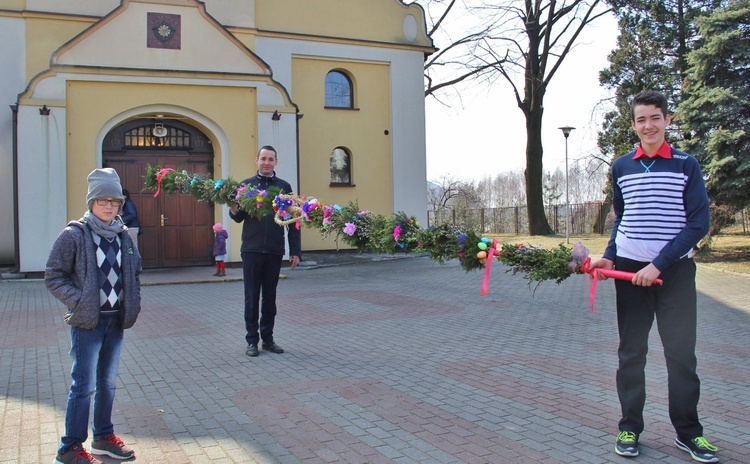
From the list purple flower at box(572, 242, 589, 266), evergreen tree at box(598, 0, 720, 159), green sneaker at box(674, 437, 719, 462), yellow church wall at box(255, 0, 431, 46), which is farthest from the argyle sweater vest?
evergreen tree at box(598, 0, 720, 159)

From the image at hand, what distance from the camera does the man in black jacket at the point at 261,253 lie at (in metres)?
6.98

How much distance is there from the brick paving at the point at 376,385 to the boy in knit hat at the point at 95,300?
14.4 inches

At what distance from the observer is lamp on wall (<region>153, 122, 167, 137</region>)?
17031 mm

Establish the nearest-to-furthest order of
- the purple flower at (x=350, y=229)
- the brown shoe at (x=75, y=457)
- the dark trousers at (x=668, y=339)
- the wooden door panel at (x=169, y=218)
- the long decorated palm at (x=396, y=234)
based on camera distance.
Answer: the brown shoe at (x=75, y=457), the dark trousers at (x=668, y=339), the long decorated palm at (x=396, y=234), the purple flower at (x=350, y=229), the wooden door panel at (x=169, y=218)

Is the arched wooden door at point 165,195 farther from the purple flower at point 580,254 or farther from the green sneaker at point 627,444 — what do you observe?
the green sneaker at point 627,444

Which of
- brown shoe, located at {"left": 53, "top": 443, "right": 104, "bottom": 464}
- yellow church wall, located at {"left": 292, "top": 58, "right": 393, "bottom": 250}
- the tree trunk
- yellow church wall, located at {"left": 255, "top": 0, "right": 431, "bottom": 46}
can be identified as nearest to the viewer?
brown shoe, located at {"left": 53, "top": 443, "right": 104, "bottom": 464}

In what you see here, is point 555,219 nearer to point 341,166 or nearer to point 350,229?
point 341,166

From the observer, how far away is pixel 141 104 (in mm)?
16250

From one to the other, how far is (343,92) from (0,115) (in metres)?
10.1

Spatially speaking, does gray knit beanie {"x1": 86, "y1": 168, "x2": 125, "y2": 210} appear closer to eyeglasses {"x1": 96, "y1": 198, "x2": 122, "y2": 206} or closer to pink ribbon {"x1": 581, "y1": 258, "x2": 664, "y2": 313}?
eyeglasses {"x1": 96, "y1": 198, "x2": 122, "y2": 206}

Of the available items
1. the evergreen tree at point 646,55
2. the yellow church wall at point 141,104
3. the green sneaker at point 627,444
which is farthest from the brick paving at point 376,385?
the evergreen tree at point 646,55

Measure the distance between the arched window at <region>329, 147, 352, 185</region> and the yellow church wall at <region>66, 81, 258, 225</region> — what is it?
14.5 ft

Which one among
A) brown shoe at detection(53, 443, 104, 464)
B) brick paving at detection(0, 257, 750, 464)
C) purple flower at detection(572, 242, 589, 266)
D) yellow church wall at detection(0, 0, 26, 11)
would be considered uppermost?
yellow church wall at detection(0, 0, 26, 11)

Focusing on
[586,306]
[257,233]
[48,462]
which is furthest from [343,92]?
[48,462]
